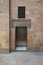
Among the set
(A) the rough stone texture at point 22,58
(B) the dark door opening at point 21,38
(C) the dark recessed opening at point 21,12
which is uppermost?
(C) the dark recessed opening at point 21,12

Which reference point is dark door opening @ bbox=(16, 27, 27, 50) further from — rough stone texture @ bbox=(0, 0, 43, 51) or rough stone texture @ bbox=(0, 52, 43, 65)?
rough stone texture @ bbox=(0, 52, 43, 65)

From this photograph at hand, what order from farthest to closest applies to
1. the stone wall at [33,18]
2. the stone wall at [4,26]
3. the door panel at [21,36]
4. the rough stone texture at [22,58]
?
the door panel at [21,36], the stone wall at [33,18], the stone wall at [4,26], the rough stone texture at [22,58]

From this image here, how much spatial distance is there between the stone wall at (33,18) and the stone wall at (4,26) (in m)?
0.30

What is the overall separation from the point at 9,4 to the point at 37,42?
1.77 m

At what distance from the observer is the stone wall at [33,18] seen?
527cm

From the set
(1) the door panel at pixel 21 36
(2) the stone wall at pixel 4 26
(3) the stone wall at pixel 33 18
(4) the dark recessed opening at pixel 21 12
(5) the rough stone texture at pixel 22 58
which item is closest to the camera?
(5) the rough stone texture at pixel 22 58

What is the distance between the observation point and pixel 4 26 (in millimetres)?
5145

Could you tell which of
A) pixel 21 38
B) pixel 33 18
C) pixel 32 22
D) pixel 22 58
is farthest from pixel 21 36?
pixel 22 58

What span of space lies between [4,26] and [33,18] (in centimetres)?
113

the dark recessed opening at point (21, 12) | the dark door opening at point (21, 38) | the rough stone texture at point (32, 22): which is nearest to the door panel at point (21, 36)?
the dark door opening at point (21, 38)

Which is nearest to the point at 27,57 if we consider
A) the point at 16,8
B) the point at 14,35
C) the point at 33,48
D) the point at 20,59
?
the point at 20,59

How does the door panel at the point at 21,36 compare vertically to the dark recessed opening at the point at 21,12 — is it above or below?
below

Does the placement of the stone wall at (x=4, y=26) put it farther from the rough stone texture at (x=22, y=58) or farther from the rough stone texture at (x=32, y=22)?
the rough stone texture at (x=22, y=58)

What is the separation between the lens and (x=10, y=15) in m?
5.28
